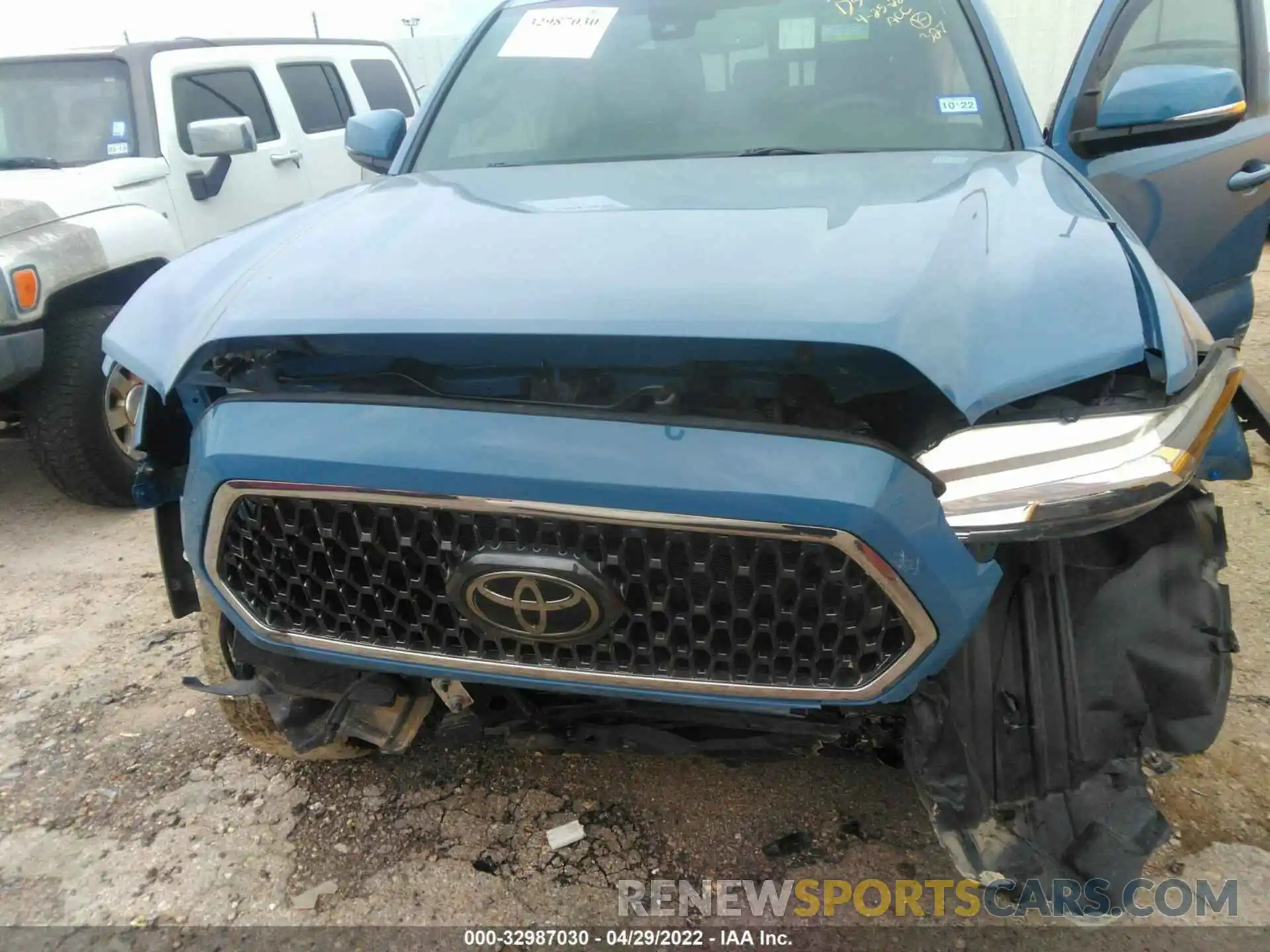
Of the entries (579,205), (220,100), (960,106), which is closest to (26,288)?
(220,100)

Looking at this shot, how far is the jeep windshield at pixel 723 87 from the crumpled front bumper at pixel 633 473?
1327 mm

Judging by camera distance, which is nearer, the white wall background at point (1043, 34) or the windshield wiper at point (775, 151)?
the windshield wiper at point (775, 151)

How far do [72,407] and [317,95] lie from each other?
10.2ft

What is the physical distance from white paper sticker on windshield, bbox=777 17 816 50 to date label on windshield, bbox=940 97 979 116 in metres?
0.41

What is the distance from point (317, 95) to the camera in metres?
5.86

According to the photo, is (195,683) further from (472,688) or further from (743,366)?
(743,366)

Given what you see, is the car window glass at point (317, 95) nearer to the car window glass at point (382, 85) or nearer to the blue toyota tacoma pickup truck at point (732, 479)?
the car window glass at point (382, 85)

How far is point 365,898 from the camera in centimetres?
200

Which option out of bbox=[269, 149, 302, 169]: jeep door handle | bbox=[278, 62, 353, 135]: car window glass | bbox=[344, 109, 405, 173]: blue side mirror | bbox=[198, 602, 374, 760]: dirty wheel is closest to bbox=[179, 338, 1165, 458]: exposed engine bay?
bbox=[198, 602, 374, 760]: dirty wheel

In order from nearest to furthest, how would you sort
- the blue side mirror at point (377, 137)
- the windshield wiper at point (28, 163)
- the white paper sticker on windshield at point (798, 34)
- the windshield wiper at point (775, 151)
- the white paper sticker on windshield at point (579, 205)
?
the white paper sticker on windshield at point (579, 205) < the windshield wiper at point (775, 151) < the white paper sticker on windshield at point (798, 34) < the blue side mirror at point (377, 137) < the windshield wiper at point (28, 163)

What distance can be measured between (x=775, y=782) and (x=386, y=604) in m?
1.13

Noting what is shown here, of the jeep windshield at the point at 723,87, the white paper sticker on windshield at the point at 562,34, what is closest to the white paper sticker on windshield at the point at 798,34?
the jeep windshield at the point at 723,87

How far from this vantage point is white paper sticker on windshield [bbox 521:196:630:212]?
1.90m

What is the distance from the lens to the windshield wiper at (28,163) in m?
4.16
